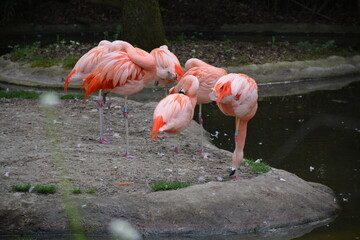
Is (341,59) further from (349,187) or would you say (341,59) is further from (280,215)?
(280,215)

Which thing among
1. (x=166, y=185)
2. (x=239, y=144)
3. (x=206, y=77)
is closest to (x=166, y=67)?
(x=206, y=77)

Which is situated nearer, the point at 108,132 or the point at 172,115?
the point at 172,115

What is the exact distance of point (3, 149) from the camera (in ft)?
18.0

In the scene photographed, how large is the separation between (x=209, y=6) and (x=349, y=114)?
33.7 feet

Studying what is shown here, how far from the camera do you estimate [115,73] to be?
5516 millimetres

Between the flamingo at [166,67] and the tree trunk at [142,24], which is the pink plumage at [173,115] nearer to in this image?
the flamingo at [166,67]

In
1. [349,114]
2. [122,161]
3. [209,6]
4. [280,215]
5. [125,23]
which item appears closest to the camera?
[280,215]

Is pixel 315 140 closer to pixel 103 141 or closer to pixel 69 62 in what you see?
pixel 103 141

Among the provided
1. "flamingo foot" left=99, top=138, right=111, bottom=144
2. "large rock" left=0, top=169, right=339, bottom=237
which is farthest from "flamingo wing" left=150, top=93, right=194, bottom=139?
"flamingo foot" left=99, top=138, right=111, bottom=144

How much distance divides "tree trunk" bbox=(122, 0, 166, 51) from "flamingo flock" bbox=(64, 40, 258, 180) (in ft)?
13.4

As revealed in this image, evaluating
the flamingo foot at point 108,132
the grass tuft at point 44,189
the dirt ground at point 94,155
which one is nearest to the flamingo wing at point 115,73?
the dirt ground at point 94,155

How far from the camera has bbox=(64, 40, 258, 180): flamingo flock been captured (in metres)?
4.80

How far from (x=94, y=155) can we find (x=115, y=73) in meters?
0.83

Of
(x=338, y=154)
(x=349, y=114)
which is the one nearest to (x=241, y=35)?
(x=349, y=114)
